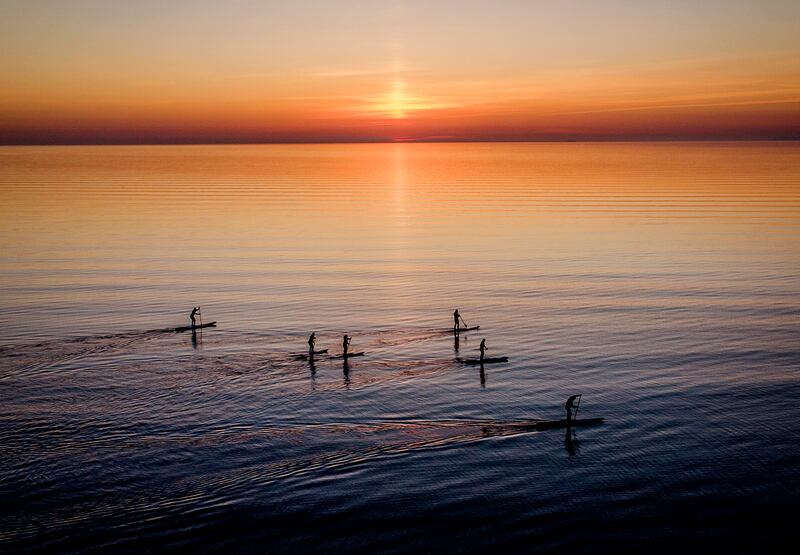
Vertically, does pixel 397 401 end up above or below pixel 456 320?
below

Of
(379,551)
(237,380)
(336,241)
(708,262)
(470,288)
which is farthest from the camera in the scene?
(336,241)

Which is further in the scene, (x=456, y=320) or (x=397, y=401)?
(x=456, y=320)

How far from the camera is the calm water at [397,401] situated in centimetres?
2820

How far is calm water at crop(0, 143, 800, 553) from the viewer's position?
2820 cm

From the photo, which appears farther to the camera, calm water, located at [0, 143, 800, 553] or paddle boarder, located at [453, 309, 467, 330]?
paddle boarder, located at [453, 309, 467, 330]

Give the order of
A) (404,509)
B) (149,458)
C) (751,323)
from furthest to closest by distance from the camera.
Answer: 1. (751,323)
2. (149,458)
3. (404,509)

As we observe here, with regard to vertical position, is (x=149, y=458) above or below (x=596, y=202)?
below

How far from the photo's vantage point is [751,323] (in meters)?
57.4

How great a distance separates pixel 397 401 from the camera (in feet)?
133

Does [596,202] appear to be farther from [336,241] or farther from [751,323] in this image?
A: [751,323]

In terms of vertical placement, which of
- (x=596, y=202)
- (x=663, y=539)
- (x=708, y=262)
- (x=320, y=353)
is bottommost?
(x=663, y=539)

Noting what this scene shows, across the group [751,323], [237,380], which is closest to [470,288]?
[751,323]

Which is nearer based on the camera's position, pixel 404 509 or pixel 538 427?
pixel 404 509

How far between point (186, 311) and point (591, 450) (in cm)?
4169
